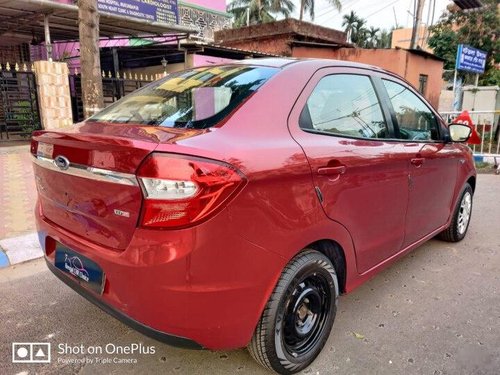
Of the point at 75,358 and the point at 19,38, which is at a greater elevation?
the point at 19,38

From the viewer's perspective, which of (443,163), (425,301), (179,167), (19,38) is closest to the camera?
(179,167)

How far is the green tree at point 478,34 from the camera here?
18328mm

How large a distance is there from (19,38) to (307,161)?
548 inches

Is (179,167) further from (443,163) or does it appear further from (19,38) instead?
(19,38)

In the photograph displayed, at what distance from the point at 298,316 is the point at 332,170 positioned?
821mm

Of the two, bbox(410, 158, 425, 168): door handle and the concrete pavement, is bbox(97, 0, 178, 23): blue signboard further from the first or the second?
bbox(410, 158, 425, 168): door handle

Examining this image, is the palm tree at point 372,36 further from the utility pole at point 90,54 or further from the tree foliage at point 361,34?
the utility pole at point 90,54

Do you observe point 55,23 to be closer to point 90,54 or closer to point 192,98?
point 90,54

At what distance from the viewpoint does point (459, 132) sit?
369 cm

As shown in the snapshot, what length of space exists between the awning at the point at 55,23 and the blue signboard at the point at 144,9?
276mm

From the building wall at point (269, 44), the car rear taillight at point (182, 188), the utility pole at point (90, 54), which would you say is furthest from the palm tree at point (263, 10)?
the car rear taillight at point (182, 188)

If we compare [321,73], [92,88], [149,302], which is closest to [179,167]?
[149,302]

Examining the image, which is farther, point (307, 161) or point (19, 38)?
point (19, 38)

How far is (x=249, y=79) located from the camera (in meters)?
2.23
